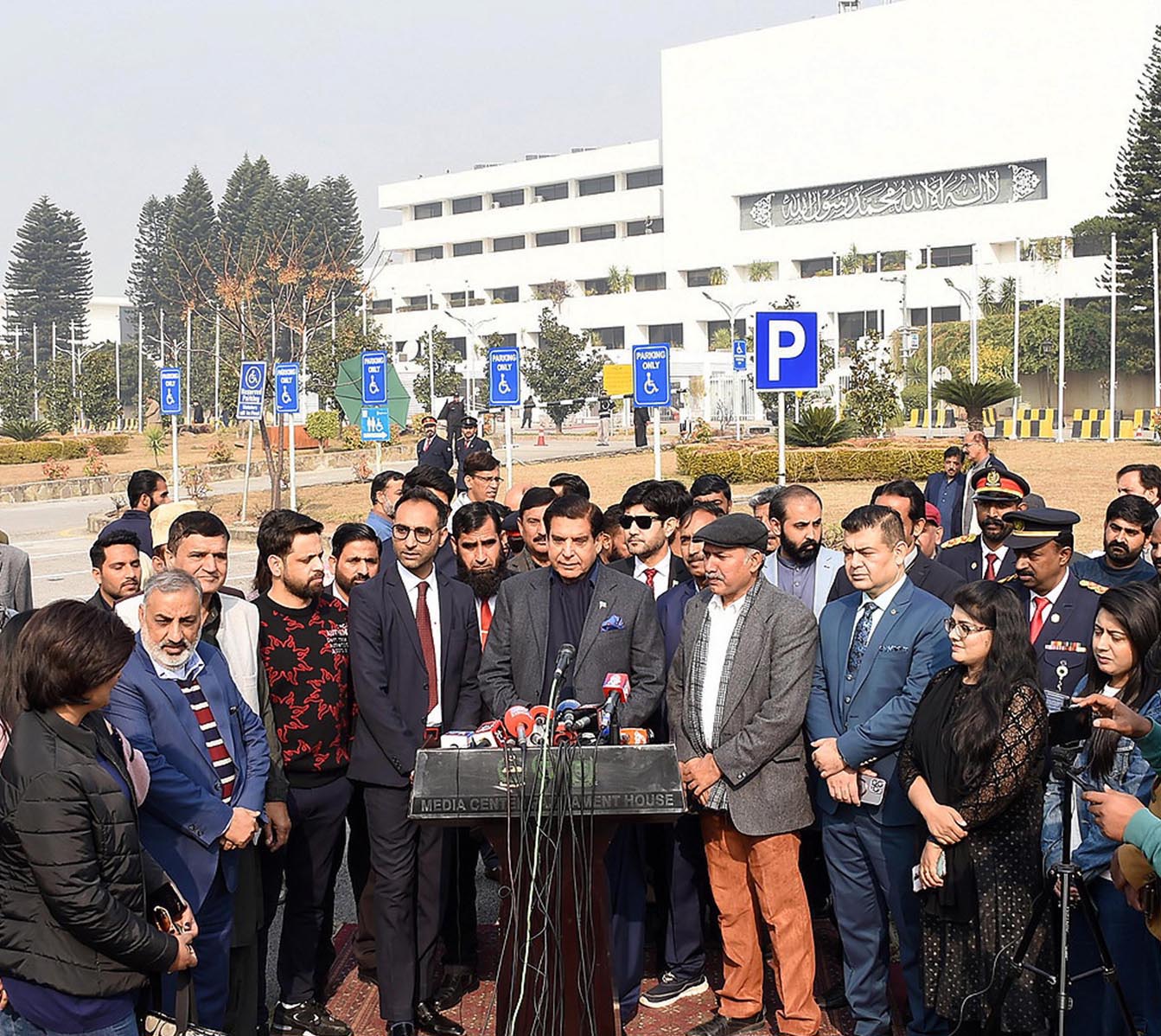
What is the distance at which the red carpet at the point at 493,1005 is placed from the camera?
5.39 metres

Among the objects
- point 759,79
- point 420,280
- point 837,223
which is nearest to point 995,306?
point 837,223

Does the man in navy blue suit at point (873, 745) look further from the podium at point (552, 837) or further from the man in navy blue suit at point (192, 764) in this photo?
the man in navy blue suit at point (192, 764)

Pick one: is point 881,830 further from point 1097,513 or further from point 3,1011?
point 1097,513

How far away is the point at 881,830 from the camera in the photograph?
5098 millimetres

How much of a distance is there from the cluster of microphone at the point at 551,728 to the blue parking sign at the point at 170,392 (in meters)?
19.6

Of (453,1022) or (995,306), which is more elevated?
(995,306)

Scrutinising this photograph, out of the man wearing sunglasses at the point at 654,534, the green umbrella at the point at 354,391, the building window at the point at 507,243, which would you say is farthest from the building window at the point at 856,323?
the man wearing sunglasses at the point at 654,534

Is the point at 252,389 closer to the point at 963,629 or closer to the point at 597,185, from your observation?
the point at 963,629

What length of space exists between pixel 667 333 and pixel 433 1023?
246ft

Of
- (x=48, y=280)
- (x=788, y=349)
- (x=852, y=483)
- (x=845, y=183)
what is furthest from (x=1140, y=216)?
(x=48, y=280)

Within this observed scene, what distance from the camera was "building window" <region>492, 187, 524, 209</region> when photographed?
295ft

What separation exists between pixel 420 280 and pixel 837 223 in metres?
29.8

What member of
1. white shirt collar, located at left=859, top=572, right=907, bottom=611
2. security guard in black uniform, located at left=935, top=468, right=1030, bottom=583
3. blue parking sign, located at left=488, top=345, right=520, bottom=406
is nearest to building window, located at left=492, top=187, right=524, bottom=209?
blue parking sign, located at left=488, top=345, right=520, bottom=406

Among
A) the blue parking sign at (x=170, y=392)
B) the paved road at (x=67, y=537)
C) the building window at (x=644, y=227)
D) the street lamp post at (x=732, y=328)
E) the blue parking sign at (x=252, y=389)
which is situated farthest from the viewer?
the building window at (x=644, y=227)
